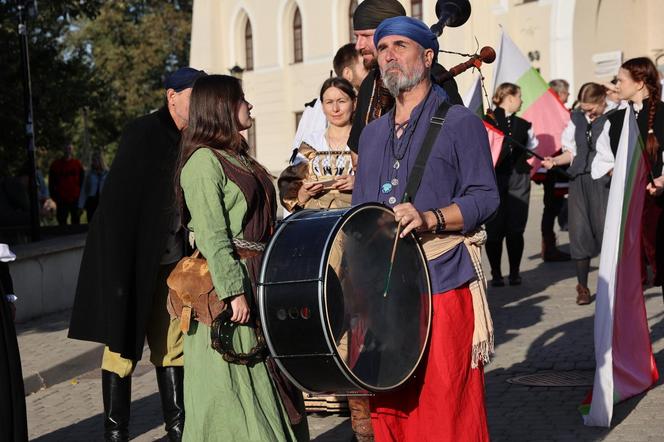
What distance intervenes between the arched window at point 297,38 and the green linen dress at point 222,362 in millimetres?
40002

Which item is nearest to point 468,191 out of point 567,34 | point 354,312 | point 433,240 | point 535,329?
point 433,240

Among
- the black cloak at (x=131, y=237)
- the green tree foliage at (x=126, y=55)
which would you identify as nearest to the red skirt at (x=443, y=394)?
the black cloak at (x=131, y=237)

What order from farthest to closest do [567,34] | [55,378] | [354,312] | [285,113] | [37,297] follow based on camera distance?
[285,113], [567,34], [37,297], [55,378], [354,312]

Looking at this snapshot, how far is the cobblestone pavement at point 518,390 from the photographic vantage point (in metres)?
6.88

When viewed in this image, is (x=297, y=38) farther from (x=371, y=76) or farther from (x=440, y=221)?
(x=440, y=221)

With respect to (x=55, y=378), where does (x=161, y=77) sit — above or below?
above

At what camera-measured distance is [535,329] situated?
397 inches

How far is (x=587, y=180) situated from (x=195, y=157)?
702 centimetres

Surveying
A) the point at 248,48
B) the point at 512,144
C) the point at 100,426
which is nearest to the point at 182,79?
the point at 100,426

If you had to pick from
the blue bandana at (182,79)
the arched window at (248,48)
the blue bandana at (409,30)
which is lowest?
the blue bandana at (182,79)

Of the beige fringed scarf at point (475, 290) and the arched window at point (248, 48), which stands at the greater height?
the arched window at point (248, 48)

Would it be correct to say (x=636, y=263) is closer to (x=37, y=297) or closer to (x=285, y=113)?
(x=37, y=297)

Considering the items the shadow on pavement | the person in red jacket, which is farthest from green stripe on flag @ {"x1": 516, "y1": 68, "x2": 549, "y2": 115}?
the person in red jacket

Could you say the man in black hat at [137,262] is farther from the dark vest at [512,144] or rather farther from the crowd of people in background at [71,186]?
the crowd of people in background at [71,186]
